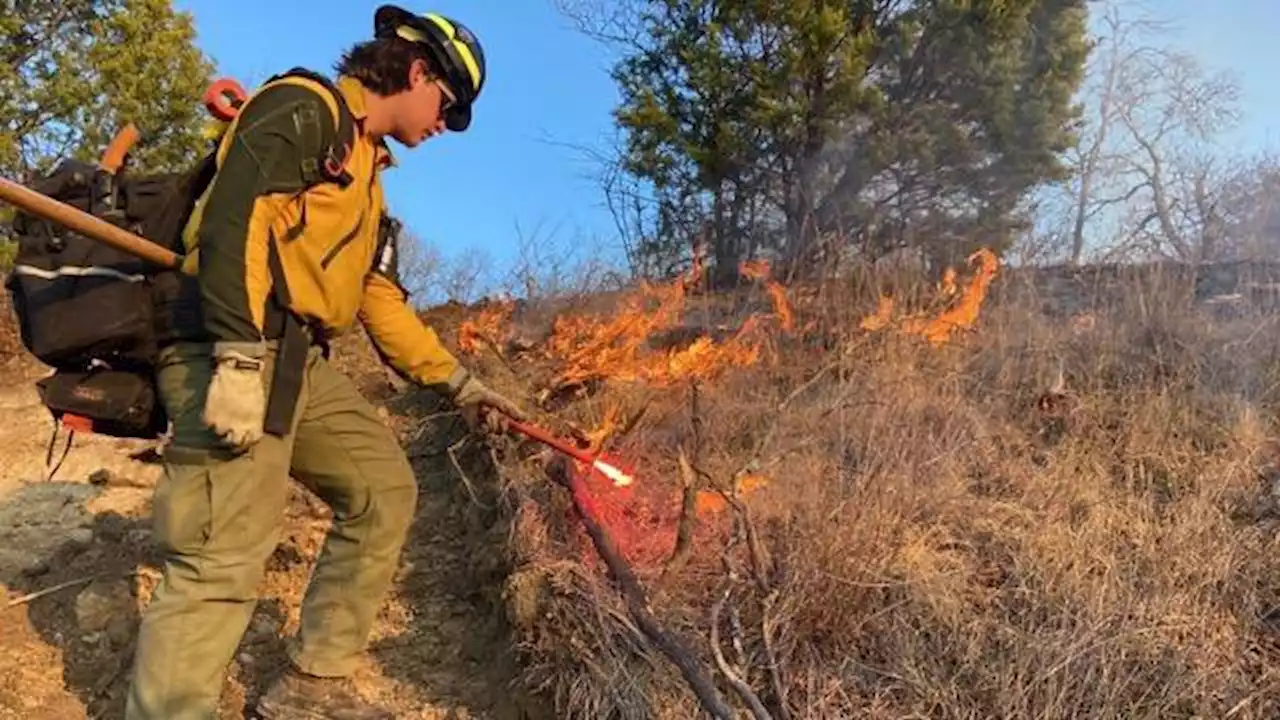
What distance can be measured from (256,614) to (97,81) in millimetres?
9099

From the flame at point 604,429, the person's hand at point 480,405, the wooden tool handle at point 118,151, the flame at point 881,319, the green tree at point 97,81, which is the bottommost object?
the flame at point 604,429

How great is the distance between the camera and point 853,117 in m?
9.57

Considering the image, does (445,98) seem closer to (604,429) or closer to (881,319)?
(604,429)

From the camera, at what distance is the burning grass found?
2.94 meters

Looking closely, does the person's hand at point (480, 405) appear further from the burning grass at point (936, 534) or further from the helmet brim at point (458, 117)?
the helmet brim at point (458, 117)

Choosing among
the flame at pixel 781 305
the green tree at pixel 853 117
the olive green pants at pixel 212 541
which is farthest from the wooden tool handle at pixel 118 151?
the green tree at pixel 853 117

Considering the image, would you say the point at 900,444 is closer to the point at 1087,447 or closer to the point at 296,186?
the point at 1087,447

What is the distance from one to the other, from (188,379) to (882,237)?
281 inches

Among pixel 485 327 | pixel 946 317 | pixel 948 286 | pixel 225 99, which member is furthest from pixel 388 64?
pixel 485 327

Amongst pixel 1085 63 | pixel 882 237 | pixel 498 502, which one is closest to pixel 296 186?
pixel 498 502

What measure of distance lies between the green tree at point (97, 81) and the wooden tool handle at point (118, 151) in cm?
819

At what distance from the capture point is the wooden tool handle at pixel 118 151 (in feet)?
10.5

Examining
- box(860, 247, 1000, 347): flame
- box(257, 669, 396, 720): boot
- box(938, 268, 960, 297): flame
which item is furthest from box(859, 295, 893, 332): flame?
box(257, 669, 396, 720): boot

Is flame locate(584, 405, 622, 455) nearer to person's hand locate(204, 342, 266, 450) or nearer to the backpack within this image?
person's hand locate(204, 342, 266, 450)
